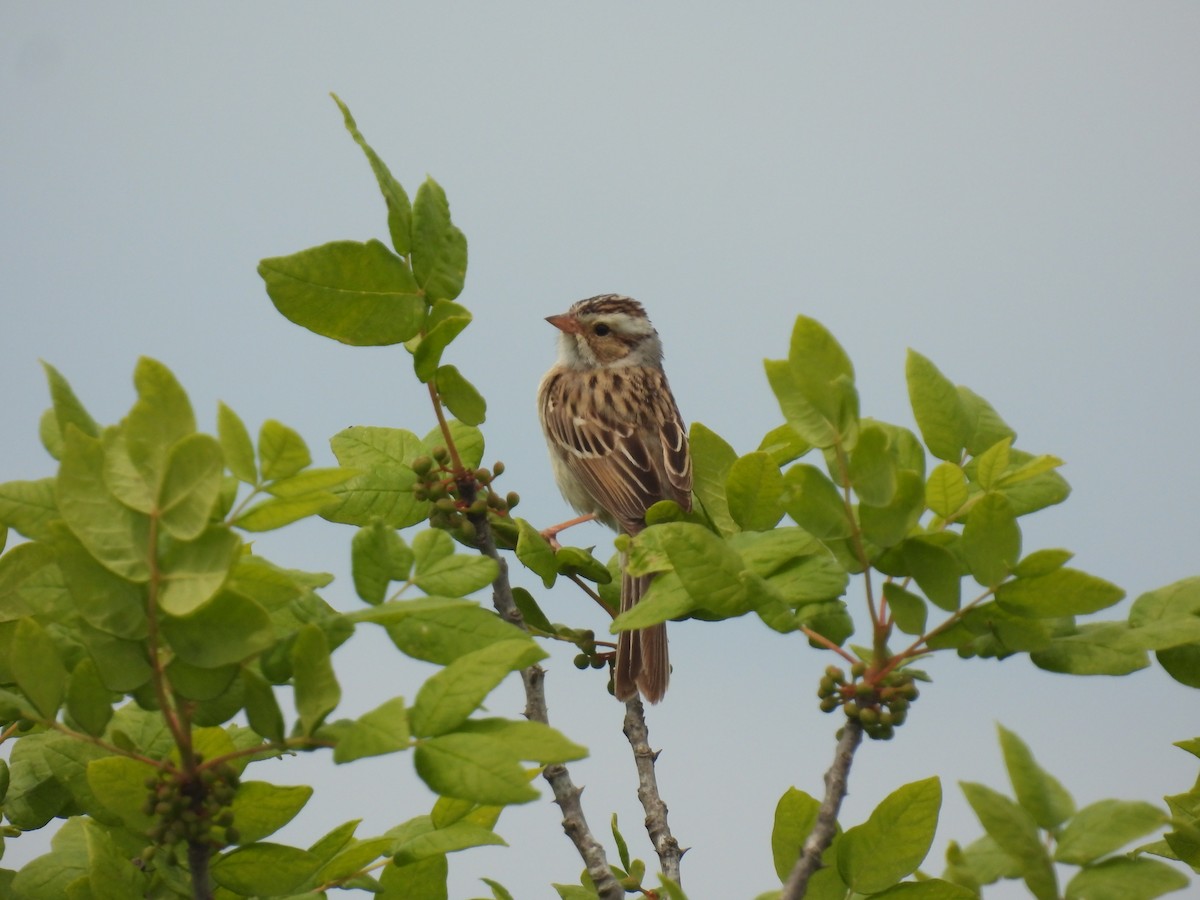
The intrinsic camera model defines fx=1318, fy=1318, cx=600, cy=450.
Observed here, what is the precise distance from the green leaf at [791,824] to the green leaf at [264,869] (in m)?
1.02

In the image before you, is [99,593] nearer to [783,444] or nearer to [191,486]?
[191,486]

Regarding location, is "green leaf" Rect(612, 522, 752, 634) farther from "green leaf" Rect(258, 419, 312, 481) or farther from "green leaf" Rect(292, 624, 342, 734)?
"green leaf" Rect(258, 419, 312, 481)

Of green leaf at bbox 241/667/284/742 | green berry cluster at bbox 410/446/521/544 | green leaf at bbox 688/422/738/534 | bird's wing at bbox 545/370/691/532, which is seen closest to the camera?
green leaf at bbox 241/667/284/742

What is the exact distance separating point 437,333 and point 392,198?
0.32 m

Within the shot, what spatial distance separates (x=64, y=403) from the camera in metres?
2.43

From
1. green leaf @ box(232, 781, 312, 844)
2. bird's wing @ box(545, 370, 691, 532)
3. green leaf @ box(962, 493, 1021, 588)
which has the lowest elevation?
green leaf @ box(232, 781, 312, 844)

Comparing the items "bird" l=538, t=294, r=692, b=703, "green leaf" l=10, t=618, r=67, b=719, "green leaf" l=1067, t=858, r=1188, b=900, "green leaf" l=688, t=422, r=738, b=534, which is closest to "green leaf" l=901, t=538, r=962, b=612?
"green leaf" l=1067, t=858, r=1188, b=900

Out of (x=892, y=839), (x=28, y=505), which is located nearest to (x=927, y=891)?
(x=892, y=839)

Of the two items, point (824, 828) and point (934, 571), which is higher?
point (934, 571)

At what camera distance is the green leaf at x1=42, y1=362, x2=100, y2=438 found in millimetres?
2424

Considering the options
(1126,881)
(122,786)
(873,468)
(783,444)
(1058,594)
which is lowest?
(1126,881)

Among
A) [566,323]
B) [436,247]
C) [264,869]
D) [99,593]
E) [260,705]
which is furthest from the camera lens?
[566,323]

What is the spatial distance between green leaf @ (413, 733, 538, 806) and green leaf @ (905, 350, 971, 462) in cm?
132

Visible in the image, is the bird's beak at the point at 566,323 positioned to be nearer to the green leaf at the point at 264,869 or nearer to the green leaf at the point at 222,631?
the green leaf at the point at 264,869
